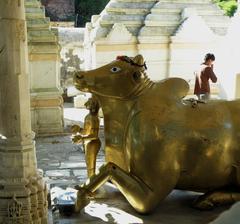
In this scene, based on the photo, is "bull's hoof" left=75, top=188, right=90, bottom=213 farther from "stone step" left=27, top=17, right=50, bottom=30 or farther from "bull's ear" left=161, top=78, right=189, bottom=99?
"stone step" left=27, top=17, right=50, bottom=30

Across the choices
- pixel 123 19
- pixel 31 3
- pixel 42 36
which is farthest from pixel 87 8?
pixel 42 36

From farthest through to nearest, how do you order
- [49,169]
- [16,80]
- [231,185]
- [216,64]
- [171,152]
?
1. [216,64]
2. [49,169]
3. [16,80]
4. [231,185]
5. [171,152]

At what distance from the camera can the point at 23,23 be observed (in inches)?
140

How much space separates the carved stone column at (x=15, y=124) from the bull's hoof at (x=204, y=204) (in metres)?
1.33

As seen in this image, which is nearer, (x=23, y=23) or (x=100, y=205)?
(x=100, y=205)

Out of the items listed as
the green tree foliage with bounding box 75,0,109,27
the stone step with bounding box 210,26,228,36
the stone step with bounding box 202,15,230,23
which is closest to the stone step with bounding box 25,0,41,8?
the stone step with bounding box 202,15,230,23

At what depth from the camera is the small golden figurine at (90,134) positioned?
321 centimetres

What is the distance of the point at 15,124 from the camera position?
354 cm

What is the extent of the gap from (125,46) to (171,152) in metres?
7.57

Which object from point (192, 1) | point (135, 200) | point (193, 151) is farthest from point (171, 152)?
point (192, 1)

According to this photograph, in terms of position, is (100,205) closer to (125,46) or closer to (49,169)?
(49,169)

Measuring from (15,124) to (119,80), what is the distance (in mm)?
1045

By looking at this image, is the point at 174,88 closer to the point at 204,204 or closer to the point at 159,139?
the point at 159,139

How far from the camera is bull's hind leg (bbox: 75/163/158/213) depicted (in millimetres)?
2842
